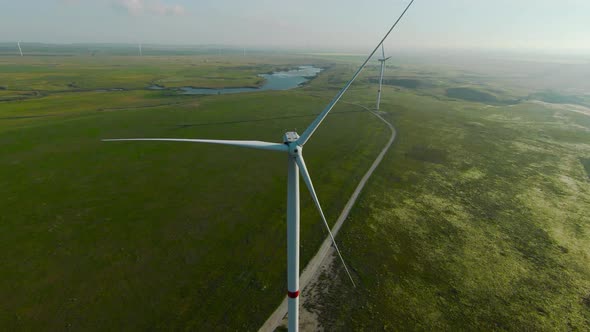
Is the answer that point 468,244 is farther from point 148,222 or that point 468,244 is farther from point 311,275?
point 148,222

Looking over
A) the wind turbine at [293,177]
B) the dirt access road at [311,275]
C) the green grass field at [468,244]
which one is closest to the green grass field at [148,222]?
the dirt access road at [311,275]

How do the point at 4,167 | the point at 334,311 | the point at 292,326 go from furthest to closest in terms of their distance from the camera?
the point at 4,167
the point at 334,311
the point at 292,326

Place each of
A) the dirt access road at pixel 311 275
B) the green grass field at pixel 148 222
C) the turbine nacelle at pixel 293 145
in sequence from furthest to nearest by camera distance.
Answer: the green grass field at pixel 148 222
the dirt access road at pixel 311 275
the turbine nacelle at pixel 293 145

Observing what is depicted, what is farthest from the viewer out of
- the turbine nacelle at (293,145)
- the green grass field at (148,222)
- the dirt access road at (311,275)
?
the green grass field at (148,222)

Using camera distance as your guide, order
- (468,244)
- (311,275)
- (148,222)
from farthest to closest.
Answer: (148,222) → (468,244) → (311,275)

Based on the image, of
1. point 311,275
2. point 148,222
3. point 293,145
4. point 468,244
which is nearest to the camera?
point 293,145

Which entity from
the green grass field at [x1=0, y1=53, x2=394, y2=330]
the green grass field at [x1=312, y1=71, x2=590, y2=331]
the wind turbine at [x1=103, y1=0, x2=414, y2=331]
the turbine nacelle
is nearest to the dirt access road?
the green grass field at [x1=0, y1=53, x2=394, y2=330]

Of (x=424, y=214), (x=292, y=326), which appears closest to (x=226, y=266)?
(x=292, y=326)

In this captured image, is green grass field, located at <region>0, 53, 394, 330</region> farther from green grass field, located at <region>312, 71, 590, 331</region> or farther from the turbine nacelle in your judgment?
the turbine nacelle

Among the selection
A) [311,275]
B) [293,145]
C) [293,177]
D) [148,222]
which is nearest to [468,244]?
[311,275]

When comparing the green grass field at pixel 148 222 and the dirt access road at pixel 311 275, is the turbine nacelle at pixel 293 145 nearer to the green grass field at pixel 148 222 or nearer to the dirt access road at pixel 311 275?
the dirt access road at pixel 311 275

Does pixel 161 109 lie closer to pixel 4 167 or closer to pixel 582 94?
pixel 4 167
